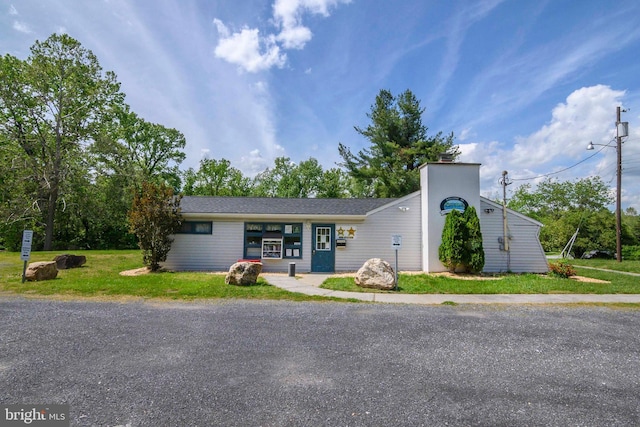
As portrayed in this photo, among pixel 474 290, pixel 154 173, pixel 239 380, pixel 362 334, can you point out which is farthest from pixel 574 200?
A: pixel 154 173

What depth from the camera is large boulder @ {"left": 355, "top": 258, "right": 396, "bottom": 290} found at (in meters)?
9.63

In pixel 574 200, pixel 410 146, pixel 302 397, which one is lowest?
pixel 302 397

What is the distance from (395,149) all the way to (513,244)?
15.4 m

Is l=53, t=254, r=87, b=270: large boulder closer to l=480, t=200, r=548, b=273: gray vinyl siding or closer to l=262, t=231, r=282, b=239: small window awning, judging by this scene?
l=262, t=231, r=282, b=239: small window awning

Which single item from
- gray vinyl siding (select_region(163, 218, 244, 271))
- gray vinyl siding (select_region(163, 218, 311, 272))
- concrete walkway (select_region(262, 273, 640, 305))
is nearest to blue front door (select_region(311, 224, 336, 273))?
gray vinyl siding (select_region(163, 218, 311, 272))

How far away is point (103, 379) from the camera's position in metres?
3.58

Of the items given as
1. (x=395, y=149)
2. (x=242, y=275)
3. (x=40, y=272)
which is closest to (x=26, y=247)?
(x=40, y=272)

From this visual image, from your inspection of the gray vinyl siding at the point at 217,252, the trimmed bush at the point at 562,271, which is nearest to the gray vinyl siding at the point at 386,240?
the gray vinyl siding at the point at 217,252

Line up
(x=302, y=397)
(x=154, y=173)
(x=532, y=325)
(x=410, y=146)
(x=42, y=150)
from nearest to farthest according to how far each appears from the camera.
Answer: (x=302, y=397)
(x=532, y=325)
(x=42, y=150)
(x=410, y=146)
(x=154, y=173)

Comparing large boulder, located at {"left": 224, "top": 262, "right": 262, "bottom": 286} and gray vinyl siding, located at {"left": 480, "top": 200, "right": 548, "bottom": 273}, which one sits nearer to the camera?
large boulder, located at {"left": 224, "top": 262, "right": 262, "bottom": 286}

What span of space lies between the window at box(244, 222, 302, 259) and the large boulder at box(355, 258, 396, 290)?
4.14 m

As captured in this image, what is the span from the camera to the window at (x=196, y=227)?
13.3 m

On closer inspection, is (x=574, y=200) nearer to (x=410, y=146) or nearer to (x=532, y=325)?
(x=410, y=146)

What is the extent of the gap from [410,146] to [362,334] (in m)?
24.4
